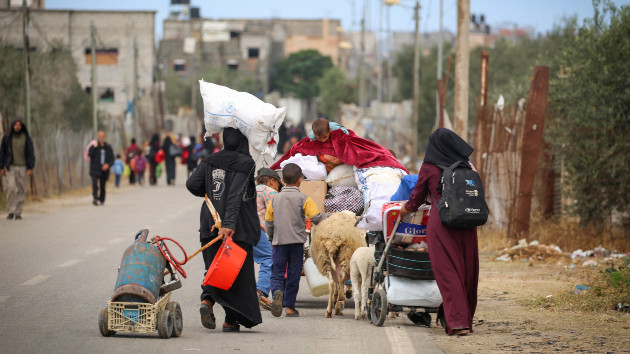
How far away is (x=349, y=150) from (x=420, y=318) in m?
2.41

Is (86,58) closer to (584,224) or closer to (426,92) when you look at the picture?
(426,92)

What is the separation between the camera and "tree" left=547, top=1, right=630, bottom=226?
57.5 ft

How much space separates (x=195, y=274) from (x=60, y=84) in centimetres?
4301

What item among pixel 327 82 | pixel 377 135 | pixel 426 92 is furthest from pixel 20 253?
pixel 327 82

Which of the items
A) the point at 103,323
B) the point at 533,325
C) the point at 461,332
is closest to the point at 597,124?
the point at 533,325

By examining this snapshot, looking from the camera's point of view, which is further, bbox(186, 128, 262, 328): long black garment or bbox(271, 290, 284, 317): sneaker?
bbox(271, 290, 284, 317): sneaker

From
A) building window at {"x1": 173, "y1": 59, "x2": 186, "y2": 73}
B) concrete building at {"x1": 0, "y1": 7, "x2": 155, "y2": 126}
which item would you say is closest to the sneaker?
concrete building at {"x1": 0, "y1": 7, "x2": 155, "y2": 126}

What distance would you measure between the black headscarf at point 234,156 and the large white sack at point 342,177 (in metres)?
2.68

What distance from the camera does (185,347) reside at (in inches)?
326

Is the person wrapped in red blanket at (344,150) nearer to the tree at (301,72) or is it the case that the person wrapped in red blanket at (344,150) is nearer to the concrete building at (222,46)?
the concrete building at (222,46)

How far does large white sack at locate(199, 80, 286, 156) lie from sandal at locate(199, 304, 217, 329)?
5.48ft

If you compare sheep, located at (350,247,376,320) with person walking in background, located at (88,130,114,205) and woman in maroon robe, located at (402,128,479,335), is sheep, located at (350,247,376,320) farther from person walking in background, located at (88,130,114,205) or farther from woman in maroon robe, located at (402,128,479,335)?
person walking in background, located at (88,130,114,205)

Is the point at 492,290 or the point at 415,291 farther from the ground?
the point at 415,291

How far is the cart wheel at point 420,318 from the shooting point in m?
10.2
